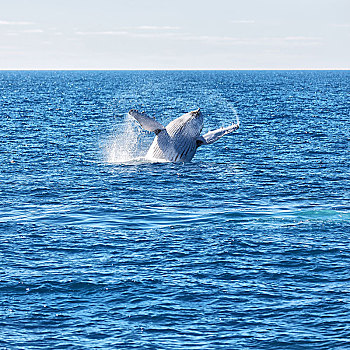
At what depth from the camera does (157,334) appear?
18.9 metres

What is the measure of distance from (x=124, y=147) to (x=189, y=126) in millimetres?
15501

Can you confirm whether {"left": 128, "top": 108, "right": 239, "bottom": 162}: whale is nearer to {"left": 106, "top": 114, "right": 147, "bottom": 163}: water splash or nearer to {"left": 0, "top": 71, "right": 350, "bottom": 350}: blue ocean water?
{"left": 0, "top": 71, "right": 350, "bottom": 350}: blue ocean water

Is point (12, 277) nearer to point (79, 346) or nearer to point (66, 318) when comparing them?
point (66, 318)

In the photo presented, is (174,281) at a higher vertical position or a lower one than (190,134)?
lower

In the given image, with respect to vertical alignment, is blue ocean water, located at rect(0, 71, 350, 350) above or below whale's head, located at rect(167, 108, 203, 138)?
below

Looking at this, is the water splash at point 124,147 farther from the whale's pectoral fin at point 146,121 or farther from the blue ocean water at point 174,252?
the whale's pectoral fin at point 146,121

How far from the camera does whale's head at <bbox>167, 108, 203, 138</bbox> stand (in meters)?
41.5

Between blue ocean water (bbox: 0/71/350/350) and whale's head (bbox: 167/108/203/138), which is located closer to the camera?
blue ocean water (bbox: 0/71/350/350)

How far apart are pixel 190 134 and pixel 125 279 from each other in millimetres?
20144

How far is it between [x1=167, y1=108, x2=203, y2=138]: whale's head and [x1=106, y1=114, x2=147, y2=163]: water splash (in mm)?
5424

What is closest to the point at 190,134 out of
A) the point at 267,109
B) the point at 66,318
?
the point at 66,318

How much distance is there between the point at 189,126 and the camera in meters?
41.5

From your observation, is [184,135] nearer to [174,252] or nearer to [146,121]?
[146,121]

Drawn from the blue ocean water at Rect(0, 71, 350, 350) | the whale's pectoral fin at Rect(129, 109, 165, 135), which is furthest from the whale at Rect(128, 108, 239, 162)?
the blue ocean water at Rect(0, 71, 350, 350)
